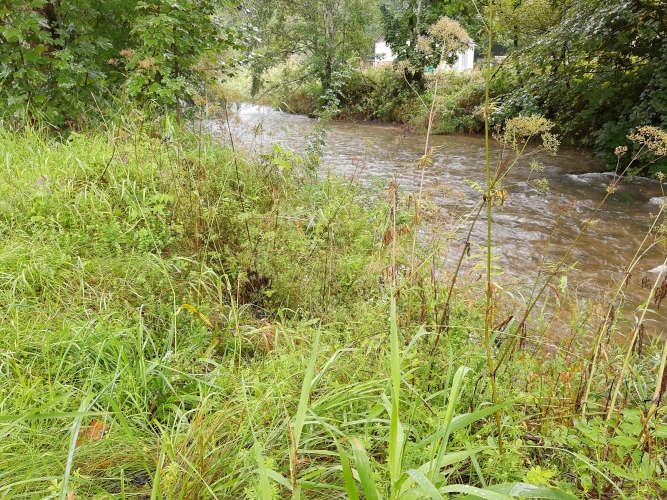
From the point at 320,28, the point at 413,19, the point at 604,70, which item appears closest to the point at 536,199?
the point at 604,70

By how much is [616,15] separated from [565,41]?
0.90 m

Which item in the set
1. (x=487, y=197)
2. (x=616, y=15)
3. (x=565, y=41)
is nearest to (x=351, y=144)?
(x=565, y=41)

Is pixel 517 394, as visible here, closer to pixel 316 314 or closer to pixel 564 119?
pixel 316 314

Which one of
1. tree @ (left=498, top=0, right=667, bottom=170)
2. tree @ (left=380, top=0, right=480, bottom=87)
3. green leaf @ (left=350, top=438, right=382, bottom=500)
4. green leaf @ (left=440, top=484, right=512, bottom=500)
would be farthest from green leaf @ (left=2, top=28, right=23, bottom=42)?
tree @ (left=380, top=0, right=480, bottom=87)

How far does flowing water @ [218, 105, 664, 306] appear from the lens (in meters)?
4.36

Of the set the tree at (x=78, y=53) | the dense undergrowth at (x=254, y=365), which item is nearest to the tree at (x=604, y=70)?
the tree at (x=78, y=53)

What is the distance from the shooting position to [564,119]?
9.71m

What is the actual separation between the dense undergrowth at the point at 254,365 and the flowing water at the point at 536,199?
2.33 ft

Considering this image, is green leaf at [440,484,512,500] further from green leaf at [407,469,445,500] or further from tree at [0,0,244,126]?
tree at [0,0,244,126]

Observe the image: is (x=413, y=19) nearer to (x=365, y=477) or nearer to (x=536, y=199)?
(x=536, y=199)

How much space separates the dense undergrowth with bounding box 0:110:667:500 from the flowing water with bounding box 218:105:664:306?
71 cm

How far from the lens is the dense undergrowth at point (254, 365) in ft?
3.88

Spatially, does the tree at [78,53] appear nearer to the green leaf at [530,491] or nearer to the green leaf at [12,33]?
the green leaf at [12,33]

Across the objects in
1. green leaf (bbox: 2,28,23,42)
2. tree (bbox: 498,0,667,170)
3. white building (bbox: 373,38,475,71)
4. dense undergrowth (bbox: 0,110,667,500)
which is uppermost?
white building (bbox: 373,38,475,71)
